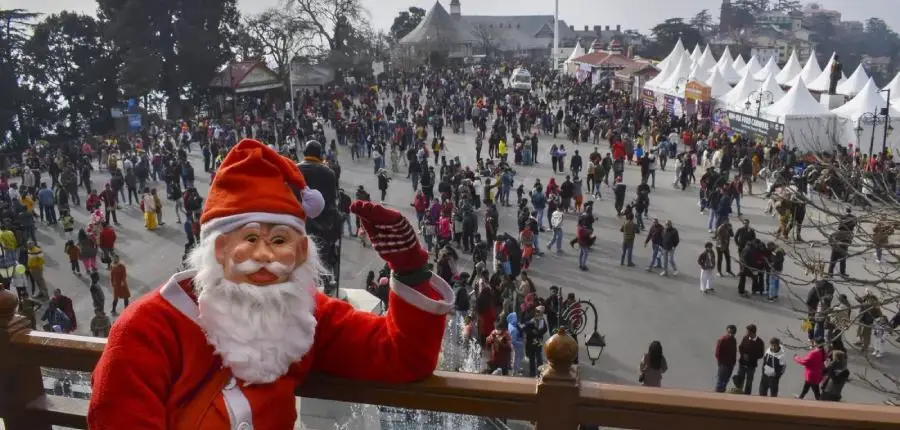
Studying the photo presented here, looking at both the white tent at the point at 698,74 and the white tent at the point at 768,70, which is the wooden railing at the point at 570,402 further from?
the white tent at the point at 768,70

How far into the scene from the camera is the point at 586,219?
12.9m

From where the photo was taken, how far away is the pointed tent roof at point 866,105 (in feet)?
67.3

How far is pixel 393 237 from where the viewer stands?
210 centimetres

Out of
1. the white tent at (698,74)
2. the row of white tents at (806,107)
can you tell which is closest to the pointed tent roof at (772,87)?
the row of white tents at (806,107)

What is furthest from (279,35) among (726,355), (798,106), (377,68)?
(726,355)

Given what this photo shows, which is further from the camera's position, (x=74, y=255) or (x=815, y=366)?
(x=74, y=255)

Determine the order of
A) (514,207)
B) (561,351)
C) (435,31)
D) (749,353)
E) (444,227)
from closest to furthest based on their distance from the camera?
(561,351) → (749,353) → (444,227) → (514,207) → (435,31)

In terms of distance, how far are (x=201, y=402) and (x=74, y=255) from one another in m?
12.4

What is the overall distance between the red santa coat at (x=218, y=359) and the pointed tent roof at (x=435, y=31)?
6247 centimetres

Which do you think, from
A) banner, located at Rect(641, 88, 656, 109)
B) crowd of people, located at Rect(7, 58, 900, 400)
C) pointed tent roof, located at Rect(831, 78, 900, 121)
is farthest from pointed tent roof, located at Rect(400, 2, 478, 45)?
pointed tent roof, located at Rect(831, 78, 900, 121)

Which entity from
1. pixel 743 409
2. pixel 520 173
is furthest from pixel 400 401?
pixel 520 173

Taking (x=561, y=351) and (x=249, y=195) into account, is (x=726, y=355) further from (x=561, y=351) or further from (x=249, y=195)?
(x=249, y=195)

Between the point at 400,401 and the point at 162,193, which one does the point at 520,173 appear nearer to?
the point at 162,193

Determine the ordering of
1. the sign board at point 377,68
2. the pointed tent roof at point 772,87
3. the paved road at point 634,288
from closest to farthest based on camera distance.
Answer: the paved road at point 634,288 → the pointed tent roof at point 772,87 → the sign board at point 377,68
